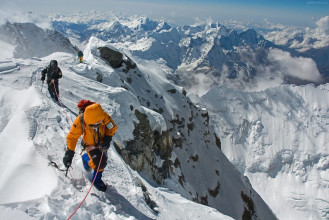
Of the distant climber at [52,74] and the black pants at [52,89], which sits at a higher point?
the distant climber at [52,74]

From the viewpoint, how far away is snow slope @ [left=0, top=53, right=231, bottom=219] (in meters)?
7.26

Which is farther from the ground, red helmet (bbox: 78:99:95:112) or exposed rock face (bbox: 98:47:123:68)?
red helmet (bbox: 78:99:95:112)

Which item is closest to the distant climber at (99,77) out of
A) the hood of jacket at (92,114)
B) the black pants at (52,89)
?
the black pants at (52,89)

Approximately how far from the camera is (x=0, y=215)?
5.99m

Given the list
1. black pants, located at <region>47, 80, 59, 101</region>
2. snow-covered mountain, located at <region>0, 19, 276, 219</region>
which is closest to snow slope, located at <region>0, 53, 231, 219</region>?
Answer: snow-covered mountain, located at <region>0, 19, 276, 219</region>

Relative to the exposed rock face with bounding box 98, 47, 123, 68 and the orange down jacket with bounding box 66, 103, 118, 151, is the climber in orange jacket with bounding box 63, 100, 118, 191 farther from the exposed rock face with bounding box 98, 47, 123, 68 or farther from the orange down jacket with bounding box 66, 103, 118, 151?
the exposed rock face with bounding box 98, 47, 123, 68

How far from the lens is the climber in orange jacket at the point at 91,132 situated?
7.07m

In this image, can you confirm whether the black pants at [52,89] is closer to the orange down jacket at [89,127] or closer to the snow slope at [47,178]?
the snow slope at [47,178]

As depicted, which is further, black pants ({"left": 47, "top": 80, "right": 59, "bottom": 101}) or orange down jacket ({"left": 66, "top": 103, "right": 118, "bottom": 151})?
black pants ({"left": 47, "top": 80, "right": 59, "bottom": 101})

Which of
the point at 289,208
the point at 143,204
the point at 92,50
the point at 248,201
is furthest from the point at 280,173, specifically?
the point at 143,204

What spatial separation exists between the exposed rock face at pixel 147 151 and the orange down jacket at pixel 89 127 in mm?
10223

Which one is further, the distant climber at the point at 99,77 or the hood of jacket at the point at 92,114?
the distant climber at the point at 99,77

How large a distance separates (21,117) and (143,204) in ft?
24.7

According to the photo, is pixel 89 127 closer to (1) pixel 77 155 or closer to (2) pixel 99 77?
(1) pixel 77 155
